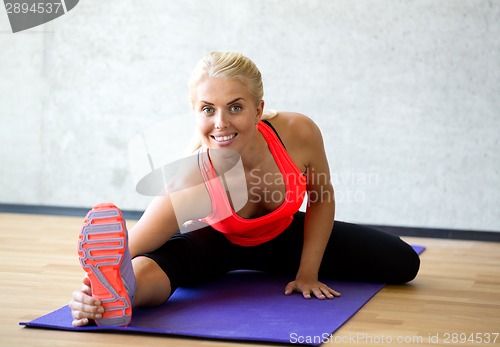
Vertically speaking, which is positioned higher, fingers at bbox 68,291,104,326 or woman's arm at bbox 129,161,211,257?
woman's arm at bbox 129,161,211,257

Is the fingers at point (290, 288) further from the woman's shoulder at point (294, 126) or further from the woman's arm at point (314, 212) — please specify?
the woman's shoulder at point (294, 126)

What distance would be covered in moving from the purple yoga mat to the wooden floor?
0.04 metres

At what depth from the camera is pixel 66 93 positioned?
4.53 metres

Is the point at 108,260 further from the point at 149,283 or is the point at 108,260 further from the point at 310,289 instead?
the point at 310,289

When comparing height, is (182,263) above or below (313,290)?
above

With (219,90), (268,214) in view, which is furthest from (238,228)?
(219,90)

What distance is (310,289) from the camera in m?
2.47

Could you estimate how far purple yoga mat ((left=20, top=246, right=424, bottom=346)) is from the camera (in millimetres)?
2016

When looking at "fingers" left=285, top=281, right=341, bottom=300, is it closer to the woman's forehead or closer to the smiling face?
the smiling face

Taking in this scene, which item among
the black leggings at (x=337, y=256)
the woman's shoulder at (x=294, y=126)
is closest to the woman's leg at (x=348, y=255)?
the black leggings at (x=337, y=256)

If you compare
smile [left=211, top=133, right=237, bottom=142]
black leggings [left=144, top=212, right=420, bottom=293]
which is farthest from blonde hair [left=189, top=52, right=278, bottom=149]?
black leggings [left=144, top=212, right=420, bottom=293]

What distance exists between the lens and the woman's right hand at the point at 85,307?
2014 millimetres

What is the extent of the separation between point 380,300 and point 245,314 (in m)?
0.51

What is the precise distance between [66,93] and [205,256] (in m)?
2.29
